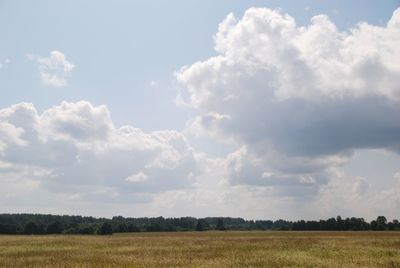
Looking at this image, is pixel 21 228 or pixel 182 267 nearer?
pixel 182 267

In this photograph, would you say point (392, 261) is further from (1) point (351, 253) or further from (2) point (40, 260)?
(2) point (40, 260)

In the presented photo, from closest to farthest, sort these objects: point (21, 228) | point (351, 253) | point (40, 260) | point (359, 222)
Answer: point (40, 260), point (351, 253), point (21, 228), point (359, 222)

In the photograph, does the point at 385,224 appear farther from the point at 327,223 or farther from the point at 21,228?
the point at 21,228

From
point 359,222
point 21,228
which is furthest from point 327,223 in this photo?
point 21,228

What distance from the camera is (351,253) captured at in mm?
35406

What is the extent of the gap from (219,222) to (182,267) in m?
141

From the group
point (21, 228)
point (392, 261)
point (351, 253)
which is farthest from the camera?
point (21, 228)

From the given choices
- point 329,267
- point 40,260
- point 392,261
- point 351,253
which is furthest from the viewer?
point 351,253

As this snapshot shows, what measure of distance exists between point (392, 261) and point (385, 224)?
385ft

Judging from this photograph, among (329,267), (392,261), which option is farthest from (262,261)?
(392,261)

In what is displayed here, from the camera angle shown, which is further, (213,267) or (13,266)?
(13,266)

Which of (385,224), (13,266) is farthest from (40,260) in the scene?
Answer: (385,224)

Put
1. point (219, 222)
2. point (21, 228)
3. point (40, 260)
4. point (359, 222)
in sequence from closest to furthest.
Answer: point (40, 260) → point (21, 228) → point (359, 222) → point (219, 222)

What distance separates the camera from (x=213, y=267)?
2669 centimetres
